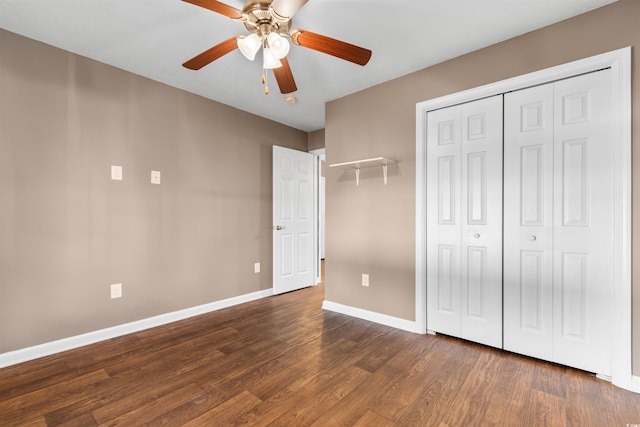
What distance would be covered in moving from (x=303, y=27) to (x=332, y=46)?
0.53 meters

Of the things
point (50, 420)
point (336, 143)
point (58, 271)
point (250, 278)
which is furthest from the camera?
point (250, 278)

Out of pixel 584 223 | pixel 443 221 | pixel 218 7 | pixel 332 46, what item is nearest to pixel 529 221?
pixel 584 223

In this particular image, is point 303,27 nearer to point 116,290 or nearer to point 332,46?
point 332,46

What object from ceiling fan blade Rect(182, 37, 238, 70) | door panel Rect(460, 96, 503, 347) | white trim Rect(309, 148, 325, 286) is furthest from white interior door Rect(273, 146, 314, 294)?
door panel Rect(460, 96, 503, 347)

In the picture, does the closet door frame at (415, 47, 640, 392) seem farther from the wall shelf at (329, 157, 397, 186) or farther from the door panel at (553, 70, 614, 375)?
the wall shelf at (329, 157, 397, 186)

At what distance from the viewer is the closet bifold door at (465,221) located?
92.9 inches

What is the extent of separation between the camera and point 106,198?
8.60 feet

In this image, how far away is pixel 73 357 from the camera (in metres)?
2.26

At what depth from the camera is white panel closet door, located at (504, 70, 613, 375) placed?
6.35 feet

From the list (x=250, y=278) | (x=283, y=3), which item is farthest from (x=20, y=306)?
(x=283, y=3)

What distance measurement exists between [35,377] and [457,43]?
3903 mm

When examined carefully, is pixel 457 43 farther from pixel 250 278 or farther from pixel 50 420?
pixel 50 420

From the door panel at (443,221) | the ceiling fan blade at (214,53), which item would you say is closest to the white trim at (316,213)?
the door panel at (443,221)

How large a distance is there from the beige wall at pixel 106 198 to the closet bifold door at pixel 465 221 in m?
2.27
